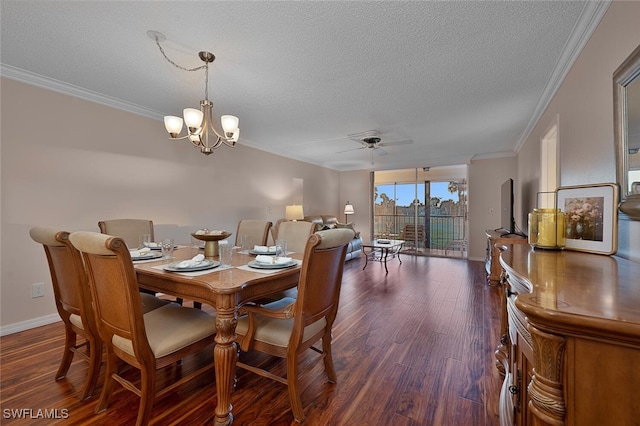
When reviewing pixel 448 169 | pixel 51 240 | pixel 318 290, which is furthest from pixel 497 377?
pixel 448 169

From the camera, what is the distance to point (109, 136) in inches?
122

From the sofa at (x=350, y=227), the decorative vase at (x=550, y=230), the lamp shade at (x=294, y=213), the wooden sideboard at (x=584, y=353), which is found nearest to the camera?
the wooden sideboard at (x=584, y=353)

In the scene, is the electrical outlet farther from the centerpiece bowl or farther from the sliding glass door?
the sliding glass door

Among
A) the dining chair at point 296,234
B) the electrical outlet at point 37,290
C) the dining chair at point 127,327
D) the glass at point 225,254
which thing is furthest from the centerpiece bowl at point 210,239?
the electrical outlet at point 37,290

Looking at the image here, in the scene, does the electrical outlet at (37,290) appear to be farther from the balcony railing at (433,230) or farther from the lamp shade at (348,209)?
the balcony railing at (433,230)

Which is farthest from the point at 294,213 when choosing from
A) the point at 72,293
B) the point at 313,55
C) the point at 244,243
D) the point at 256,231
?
the point at 72,293

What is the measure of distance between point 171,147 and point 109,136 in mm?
713

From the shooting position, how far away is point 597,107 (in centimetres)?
164

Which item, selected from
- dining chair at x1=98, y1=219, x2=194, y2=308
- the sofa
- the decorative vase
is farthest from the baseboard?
the decorative vase

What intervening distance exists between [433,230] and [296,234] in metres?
5.68

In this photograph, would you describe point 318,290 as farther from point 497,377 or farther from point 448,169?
point 448,169

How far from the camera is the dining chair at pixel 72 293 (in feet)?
5.08

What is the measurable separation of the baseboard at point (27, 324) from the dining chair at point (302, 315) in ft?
8.39

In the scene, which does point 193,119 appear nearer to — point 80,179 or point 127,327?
point 127,327
